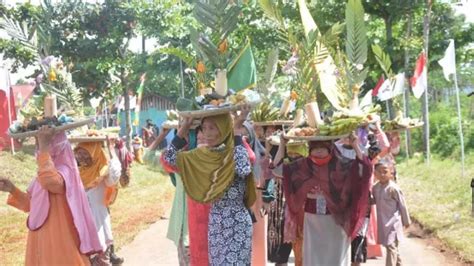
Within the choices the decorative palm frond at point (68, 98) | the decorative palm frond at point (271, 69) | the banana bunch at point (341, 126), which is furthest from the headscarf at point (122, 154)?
the banana bunch at point (341, 126)

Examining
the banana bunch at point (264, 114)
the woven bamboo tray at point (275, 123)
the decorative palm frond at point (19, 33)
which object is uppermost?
the decorative palm frond at point (19, 33)

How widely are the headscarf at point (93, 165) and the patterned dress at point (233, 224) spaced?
7.26 feet

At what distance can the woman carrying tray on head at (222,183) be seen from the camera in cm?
489

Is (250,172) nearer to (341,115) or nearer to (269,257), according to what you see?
(341,115)

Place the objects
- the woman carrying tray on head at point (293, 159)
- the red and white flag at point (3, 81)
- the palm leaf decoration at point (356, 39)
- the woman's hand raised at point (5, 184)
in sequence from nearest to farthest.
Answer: the woman's hand raised at point (5, 184)
the woman carrying tray on head at point (293, 159)
the palm leaf decoration at point (356, 39)
the red and white flag at point (3, 81)

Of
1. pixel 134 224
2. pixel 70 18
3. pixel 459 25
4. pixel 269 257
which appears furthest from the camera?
pixel 459 25

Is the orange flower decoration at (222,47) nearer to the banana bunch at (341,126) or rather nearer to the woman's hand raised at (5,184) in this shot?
the banana bunch at (341,126)

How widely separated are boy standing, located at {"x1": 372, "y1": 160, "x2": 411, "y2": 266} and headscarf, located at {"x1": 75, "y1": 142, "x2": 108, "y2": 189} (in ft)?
9.35

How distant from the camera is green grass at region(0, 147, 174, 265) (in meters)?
9.59

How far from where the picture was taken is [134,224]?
37.5ft

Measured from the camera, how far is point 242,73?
604cm

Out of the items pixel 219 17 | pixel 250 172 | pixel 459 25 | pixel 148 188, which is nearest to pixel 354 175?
pixel 250 172

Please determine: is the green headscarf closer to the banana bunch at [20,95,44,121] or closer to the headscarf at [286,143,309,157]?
the banana bunch at [20,95,44,121]

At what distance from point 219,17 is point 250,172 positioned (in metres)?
1.21
